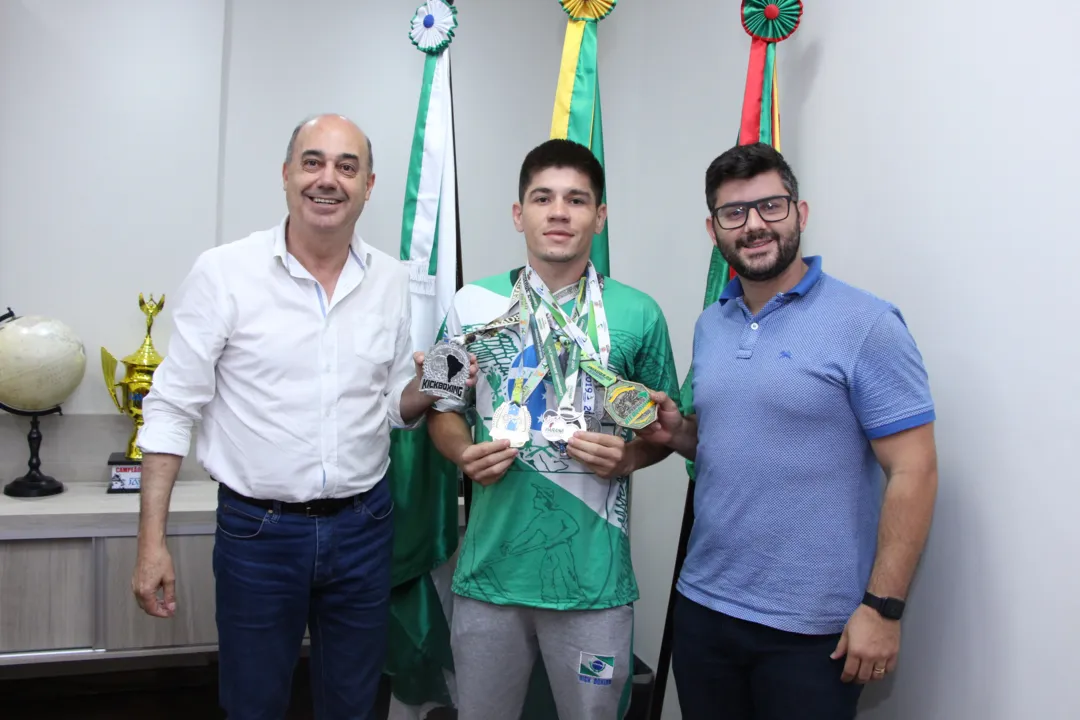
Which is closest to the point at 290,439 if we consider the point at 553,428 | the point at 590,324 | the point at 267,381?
the point at 267,381

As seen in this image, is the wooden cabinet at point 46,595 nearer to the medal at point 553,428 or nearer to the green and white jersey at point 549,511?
the green and white jersey at point 549,511

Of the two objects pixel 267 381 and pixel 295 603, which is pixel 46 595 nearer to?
pixel 295 603

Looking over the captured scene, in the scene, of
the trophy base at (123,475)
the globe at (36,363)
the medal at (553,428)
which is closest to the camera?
the medal at (553,428)

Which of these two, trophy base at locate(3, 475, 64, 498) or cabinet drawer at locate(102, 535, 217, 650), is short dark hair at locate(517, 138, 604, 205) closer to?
cabinet drawer at locate(102, 535, 217, 650)

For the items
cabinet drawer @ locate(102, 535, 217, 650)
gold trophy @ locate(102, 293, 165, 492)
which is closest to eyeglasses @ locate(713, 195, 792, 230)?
cabinet drawer @ locate(102, 535, 217, 650)

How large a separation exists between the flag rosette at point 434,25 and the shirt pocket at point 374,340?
96 cm

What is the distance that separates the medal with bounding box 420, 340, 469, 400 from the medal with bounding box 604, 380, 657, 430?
1.03ft

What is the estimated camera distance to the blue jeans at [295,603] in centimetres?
164

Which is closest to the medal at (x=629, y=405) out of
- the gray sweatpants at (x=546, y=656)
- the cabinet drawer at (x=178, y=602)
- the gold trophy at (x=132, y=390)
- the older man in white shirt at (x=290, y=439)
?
the older man in white shirt at (x=290, y=439)

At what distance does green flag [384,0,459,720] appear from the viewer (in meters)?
2.17

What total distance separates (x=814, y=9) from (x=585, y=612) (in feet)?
5.31

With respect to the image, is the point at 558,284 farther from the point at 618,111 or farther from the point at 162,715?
the point at 162,715

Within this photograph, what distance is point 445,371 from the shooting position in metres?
1.63

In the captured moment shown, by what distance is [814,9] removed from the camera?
1999 mm
